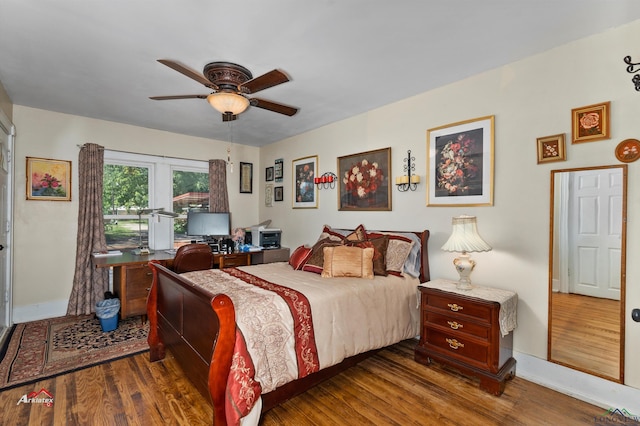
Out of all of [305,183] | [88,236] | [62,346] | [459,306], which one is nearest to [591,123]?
[459,306]

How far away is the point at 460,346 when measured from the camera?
94.6 inches

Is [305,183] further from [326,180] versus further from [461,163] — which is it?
[461,163]

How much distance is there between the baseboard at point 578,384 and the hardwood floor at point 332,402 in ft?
0.22

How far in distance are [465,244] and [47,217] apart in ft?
15.3

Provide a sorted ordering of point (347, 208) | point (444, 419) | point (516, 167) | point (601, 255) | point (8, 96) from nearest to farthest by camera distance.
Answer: point (444, 419) → point (601, 255) → point (516, 167) → point (8, 96) → point (347, 208)

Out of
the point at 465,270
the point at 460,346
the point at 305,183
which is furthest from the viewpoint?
the point at 305,183

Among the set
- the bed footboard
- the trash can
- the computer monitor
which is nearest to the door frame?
the trash can

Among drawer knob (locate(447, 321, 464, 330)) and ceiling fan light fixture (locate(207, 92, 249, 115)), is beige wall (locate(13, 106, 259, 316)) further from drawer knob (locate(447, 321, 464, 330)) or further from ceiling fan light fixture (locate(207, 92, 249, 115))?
drawer knob (locate(447, 321, 464, 330))

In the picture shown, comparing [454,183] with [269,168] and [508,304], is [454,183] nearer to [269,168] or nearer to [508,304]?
[508,304]

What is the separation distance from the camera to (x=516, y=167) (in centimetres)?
249

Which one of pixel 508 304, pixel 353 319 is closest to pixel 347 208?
pixel 353 319

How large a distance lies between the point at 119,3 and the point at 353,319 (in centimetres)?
257

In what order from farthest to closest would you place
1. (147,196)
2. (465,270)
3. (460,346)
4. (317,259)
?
(147,196)
(317,259)
(465,270)
(460,346)

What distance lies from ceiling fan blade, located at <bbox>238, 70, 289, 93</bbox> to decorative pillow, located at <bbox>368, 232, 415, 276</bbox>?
1.85m
